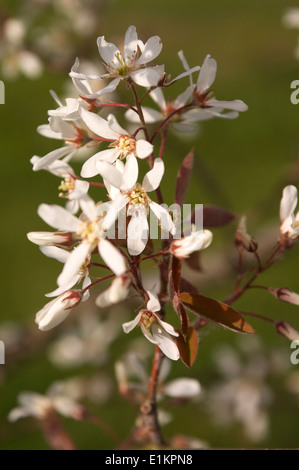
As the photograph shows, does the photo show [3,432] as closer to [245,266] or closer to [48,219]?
[245,266]

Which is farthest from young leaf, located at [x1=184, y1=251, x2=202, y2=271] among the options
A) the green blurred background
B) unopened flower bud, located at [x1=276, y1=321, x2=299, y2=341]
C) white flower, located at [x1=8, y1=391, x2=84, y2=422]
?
the green blurred background

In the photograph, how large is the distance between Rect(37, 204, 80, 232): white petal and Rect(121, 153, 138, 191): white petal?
0.08 m

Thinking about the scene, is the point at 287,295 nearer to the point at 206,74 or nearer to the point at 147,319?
the point at 147,319

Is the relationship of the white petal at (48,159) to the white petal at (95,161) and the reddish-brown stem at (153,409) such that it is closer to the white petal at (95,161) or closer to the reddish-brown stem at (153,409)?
the white petal at (95,161)

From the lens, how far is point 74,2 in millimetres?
1814

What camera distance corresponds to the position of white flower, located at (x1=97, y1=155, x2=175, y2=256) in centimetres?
62

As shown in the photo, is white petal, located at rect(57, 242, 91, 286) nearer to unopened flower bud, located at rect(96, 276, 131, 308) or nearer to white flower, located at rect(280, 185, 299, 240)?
unopened flower bud, located at rect(96, 276, 131, 308)

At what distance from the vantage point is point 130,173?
0.64 metres

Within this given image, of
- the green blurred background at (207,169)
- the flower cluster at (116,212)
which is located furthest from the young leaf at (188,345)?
the green blurred background at (207,169)

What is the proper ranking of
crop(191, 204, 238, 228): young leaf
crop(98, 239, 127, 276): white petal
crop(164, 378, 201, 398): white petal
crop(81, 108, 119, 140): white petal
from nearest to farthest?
1. crop(98, 239, 127, 276): white petal
2. crop(81, 108, 119, 140): white petal
3. crop(191, 204, 238, 228): young leaf
4. crop(164, 378, 201, 398): white petal

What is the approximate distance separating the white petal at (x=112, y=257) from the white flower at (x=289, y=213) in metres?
0.29

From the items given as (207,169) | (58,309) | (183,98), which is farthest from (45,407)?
(207,169)

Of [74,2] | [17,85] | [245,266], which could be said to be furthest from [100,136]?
[17,85]

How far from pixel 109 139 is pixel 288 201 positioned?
0.28 m
